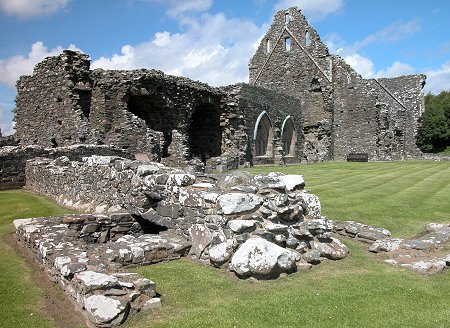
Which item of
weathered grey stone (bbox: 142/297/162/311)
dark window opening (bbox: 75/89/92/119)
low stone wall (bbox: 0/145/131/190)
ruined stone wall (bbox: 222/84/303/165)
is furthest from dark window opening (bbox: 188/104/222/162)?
weathered grey stone (bbox: 142/297/162/311)

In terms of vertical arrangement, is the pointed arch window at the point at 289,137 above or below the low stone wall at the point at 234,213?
above

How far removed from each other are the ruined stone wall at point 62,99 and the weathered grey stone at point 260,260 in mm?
14077

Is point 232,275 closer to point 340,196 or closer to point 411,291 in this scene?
point 411,291

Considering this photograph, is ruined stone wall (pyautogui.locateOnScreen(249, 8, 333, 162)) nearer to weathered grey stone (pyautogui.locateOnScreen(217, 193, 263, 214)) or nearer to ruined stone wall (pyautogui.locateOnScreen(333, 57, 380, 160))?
ruined stone wall (pyautogui.locateOnScreen(333, 57, 380, 160))

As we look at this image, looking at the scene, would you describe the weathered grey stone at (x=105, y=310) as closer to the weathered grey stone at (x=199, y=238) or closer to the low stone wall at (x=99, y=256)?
the low stone wall at (x=99, y=256)

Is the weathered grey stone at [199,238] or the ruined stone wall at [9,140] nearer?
the weathered grey stone at [199,238]

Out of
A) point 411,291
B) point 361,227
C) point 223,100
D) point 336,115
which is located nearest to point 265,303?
point 411,291

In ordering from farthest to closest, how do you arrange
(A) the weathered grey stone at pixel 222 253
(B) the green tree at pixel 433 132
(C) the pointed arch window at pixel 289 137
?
1. (B) the green tree at pixel 433 132
2. (C) the pointed arch window at pixel 289 137
3. (A) the weathered grey stone at pixel 222 253

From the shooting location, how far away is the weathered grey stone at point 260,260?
5.64 metres

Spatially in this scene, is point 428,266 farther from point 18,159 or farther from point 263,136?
point 263,136

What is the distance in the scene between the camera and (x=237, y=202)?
6.38m

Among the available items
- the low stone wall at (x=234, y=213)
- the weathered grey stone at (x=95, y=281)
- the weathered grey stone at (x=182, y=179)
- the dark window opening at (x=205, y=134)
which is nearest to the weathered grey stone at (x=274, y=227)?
the low stone wall at (x=234, y=213)

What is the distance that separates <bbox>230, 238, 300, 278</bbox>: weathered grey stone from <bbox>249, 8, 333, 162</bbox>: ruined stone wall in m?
29.0

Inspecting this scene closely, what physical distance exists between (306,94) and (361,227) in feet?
94.9
